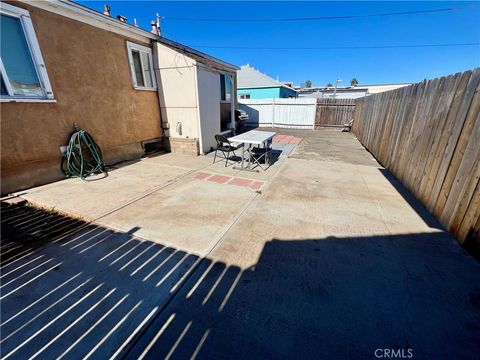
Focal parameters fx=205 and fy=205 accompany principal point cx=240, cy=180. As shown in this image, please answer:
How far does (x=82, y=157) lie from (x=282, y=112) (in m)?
12.0

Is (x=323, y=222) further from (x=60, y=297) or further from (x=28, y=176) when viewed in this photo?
(x=28, y=176)

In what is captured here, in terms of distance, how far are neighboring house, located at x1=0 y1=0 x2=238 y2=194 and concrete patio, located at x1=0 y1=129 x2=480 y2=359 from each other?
1270 millimetres

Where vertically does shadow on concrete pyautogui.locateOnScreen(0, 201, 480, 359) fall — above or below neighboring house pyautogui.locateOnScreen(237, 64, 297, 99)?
below

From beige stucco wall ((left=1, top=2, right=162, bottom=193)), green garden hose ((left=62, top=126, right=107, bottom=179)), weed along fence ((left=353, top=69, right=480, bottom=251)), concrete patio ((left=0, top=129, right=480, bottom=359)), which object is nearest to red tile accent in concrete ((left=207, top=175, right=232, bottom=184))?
concrete patio ((left=0, top=129, right=480, bottom=359))

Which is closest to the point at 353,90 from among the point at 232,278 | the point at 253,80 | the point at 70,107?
the point at 253,80

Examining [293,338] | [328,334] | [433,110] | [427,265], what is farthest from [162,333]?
[433,110]

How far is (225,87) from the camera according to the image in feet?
33.1

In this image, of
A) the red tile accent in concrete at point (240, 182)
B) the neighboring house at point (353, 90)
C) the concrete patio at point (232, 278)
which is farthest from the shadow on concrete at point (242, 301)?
the neighboring house at point (353, 90)

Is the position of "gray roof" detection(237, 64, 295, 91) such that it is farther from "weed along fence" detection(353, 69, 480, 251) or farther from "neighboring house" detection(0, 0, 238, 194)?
"weed along fence" detection(353, 69, 480, 251)

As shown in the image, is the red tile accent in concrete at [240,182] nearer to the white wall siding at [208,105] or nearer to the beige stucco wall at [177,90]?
the white wall siding at [208,105]

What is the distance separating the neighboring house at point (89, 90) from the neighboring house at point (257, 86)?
49.8ft

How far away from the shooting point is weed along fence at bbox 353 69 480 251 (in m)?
2.48

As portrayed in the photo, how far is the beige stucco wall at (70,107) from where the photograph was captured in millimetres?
4016

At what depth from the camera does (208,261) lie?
228 cm
